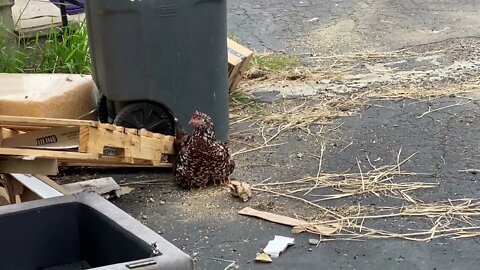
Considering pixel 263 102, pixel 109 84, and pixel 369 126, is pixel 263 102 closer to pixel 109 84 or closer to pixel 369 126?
pixel 369 126

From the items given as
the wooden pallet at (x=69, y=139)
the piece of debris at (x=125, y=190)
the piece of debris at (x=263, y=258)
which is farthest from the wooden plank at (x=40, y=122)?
the piece of debris at (x=263, y=258)

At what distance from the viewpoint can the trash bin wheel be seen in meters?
4.74

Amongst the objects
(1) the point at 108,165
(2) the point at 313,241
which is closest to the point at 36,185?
(1) the point at 108,165

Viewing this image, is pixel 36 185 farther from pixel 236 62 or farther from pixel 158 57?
pixel 236 62

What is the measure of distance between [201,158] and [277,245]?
0.81m

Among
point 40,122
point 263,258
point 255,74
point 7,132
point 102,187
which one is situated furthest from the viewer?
point 255,74

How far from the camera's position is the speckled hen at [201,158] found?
4391 mm

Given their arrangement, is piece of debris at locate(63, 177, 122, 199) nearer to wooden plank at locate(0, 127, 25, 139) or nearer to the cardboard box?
wooden plank at locate(0, 127, 25, 139)

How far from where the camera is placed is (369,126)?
543cm

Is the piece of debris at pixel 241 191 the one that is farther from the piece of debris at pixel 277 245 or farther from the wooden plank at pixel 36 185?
the wooden plank at pixel 36 185

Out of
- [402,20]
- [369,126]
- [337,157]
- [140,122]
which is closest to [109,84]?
[140,122]

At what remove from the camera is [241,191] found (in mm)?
4328

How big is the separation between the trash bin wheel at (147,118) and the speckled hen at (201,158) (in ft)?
1.25

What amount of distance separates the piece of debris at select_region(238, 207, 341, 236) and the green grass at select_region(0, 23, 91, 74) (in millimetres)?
2220
